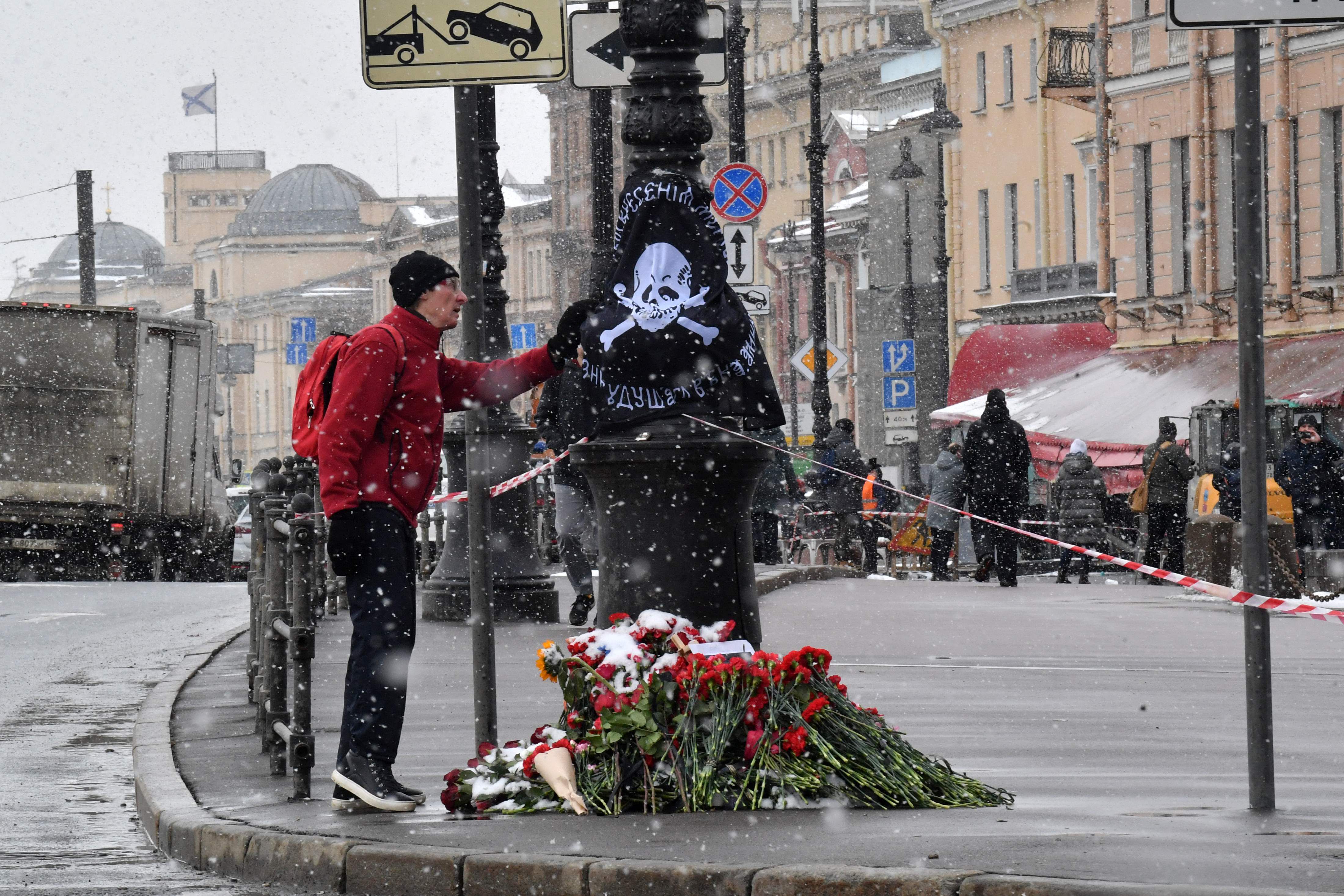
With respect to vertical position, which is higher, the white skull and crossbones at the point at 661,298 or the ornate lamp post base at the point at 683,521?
the white skull and crossbones at the point at 661,298

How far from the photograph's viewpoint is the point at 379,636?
782cm

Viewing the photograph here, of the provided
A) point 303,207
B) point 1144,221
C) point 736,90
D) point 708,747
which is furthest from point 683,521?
point 303,207

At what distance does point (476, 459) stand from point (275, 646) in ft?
4.72

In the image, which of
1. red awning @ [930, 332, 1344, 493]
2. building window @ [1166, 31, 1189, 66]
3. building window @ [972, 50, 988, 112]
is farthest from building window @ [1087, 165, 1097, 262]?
building window @ [1166, 31, 1189, 66]

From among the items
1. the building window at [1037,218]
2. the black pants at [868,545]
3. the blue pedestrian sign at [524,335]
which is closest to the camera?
the black pants at [868,545]

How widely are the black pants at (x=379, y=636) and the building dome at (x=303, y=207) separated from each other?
477 feet

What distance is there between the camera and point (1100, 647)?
601 inches

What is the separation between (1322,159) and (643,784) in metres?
31.2

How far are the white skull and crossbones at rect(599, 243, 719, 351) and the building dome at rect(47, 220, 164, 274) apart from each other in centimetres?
18606

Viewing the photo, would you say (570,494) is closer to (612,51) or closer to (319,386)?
(612,51)

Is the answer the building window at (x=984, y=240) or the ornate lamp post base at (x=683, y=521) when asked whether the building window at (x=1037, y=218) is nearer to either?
the building window at (x=984, y=240)

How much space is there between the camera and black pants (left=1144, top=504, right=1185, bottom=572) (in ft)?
81.6

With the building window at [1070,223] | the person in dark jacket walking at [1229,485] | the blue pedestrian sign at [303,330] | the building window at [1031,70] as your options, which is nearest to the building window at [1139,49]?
the building window at [1070,223]

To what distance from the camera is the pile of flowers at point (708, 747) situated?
7508mm
